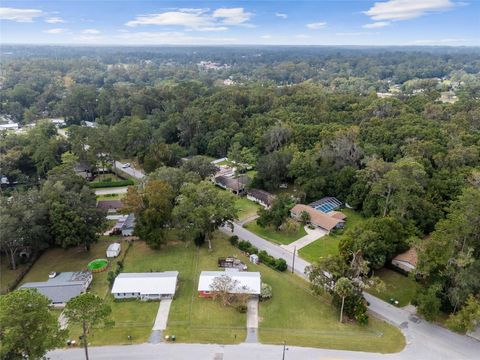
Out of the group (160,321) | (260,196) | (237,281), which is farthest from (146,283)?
(260,196)

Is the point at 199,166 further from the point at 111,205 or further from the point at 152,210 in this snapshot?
the point at 152,210

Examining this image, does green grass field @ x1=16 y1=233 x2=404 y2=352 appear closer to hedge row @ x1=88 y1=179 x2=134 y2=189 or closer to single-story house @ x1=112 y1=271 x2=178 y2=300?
single-story house @ x1=112 y1=271 x2=178 y2=300

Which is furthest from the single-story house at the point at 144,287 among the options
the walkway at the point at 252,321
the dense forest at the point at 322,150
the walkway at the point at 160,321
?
the dense forest at the point at 322,150

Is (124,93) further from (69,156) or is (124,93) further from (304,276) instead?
(304,276)

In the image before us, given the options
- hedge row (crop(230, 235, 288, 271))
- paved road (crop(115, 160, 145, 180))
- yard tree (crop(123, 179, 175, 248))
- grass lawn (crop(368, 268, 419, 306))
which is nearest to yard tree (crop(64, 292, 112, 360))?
yard tree (crop(123, 179, 175, 248))

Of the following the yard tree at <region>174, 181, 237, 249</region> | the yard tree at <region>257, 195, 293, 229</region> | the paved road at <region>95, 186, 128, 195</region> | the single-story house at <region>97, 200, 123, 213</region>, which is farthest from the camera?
the paved road at <region>95, 186, 128, 195</region>

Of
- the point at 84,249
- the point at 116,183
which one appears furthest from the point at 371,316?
the point at 116,183
